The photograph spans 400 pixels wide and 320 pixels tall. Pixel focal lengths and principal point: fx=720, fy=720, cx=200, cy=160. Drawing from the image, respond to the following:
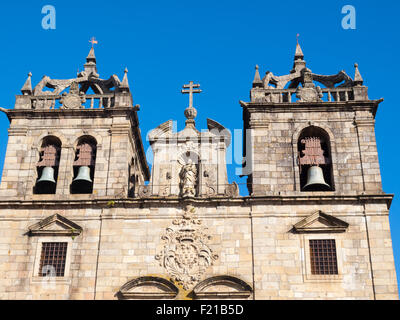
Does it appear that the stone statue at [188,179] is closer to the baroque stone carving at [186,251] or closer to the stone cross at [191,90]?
the baroque stone carving at [186,251]

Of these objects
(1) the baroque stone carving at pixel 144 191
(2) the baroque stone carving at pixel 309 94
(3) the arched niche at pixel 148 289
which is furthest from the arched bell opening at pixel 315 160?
(3) the arched niche at pixel 148 289

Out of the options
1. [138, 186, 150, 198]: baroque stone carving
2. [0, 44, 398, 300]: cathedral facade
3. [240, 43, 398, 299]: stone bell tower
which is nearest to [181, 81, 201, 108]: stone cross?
[0, 44, 398, 300]: cathedral facade

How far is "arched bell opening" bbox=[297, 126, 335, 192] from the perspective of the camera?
91.0 ft

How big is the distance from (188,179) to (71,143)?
5.19 metres

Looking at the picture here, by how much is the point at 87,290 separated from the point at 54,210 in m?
3.50

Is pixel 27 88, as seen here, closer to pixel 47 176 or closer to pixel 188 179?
pixel 47 176

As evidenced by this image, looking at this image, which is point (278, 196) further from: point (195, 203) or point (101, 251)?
point (101, 251)

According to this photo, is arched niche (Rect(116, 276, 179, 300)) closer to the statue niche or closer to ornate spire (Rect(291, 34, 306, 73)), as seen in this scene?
the statue niche

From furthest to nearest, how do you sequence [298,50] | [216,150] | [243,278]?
1. [298,50]
2. [216,150]
3. [243,278]

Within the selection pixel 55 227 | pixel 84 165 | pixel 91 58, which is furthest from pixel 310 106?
pixel 55 227

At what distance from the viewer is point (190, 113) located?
1184 inches

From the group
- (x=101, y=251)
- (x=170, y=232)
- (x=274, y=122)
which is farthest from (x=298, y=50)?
(x=101, y=251)

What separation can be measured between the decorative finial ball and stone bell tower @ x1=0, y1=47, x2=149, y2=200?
213 centimetres

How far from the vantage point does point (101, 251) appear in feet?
86.4
